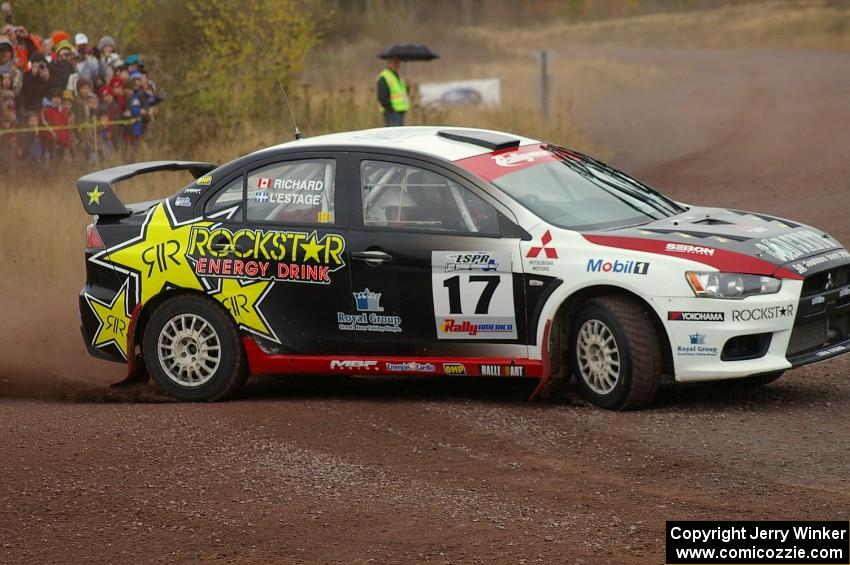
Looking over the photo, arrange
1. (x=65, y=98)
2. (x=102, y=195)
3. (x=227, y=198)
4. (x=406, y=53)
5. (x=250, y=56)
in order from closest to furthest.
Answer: (x=227, y=198), (x=102, y=195), (x=65, y=98), (x=406, y=53), (x=250, y=56)

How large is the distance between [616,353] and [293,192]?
228cm

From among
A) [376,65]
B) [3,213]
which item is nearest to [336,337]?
[3,213]

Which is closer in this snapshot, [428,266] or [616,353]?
[616,353]

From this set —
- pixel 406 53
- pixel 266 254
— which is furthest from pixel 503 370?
pixel 406 53

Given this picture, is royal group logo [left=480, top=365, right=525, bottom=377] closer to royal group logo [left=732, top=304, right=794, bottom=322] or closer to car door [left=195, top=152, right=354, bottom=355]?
car door [left=195, top=152, right=354, bottom=355]

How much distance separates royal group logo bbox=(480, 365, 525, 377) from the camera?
7945mm

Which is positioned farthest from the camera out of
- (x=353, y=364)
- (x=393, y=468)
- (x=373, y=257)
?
(x=353, y=364)

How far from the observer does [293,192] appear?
8500 millimetres

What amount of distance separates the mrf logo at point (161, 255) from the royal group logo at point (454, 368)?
6.13 ft

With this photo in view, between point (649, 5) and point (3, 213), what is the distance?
7295cm

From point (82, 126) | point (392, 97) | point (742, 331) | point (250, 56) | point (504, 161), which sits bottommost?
point (742, 331)

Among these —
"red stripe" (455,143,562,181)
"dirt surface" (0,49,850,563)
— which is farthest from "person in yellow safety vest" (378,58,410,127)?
"red stripe" (455,143,562,181)

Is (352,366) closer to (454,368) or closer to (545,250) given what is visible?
(454,368)

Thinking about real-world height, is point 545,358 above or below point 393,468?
above
